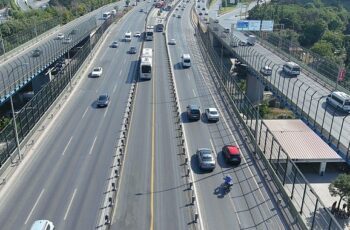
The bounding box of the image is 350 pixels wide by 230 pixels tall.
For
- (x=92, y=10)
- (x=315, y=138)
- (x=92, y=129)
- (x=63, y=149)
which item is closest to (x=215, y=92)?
(x=315, y=138)

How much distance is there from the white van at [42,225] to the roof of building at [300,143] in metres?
34.7

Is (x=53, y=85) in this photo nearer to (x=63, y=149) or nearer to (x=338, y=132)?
(x=63, y=149)

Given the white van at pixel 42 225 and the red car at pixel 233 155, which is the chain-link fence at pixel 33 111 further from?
the red car at pixel 233 155

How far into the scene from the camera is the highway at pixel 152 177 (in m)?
31.7

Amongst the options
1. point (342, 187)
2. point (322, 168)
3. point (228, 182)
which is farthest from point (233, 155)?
point (322, 168)

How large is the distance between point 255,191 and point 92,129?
2222cm

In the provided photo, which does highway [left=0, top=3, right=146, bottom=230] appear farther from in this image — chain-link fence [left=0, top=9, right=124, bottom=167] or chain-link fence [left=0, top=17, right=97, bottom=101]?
chain-link fence [left=0, top=17, right=97, bottom=101]

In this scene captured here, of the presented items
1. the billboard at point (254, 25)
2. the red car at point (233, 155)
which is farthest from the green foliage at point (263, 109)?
the billboard at point (254, 25)

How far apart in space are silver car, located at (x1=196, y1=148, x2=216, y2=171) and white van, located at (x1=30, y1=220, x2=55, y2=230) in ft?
51.4

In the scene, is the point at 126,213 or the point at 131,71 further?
the point at 131,71

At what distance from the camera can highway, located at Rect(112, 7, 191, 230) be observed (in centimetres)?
3170

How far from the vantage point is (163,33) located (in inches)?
4970

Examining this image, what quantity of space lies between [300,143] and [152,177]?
30780mm

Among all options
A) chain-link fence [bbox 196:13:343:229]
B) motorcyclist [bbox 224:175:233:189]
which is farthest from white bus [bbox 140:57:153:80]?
motorcyclist [bbox 224:175:233:189]
